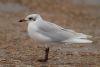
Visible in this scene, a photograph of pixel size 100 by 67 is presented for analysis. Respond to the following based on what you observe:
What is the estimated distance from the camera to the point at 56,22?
17.3 m

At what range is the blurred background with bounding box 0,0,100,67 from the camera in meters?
9.88

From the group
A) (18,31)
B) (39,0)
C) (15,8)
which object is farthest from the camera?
(39,0)

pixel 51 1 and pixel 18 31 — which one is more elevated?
pixel 51 1

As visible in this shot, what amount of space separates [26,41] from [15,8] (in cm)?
753

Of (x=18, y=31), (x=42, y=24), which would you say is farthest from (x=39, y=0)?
(x=42, y=24)

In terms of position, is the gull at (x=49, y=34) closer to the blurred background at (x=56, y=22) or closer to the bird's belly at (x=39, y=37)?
the bird's belly at (x=39, y=37)

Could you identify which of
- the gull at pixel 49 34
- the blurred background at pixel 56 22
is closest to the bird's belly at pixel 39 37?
the gull at pixel 49 34

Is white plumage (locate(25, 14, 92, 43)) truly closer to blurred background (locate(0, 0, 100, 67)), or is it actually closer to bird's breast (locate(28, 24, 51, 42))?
bird's breast (locate(28, 24, 51, 42))

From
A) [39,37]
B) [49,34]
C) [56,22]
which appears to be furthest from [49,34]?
[56,22]

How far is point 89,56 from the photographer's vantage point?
10453 mm

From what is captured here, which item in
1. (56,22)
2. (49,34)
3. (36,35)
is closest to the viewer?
(36,35)

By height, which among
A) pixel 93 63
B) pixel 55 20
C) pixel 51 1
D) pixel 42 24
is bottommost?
pixel 93 63

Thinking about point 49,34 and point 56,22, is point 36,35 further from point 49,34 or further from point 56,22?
point 56,22

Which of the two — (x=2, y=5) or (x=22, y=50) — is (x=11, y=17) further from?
(x=22, y=50)
